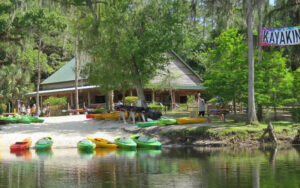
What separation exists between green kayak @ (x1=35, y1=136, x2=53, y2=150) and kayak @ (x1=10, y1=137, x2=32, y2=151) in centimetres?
54

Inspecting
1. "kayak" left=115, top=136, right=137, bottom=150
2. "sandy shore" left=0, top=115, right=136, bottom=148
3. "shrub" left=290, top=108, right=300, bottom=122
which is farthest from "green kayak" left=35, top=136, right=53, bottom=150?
"shrub" left=290, top=108, right=300, bottom=122

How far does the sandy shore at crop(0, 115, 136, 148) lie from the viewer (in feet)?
83.6

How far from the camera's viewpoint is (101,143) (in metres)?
23.8

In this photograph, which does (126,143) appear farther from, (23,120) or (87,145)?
(23,120)

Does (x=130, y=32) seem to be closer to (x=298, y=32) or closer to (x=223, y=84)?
(x=223, y=84)

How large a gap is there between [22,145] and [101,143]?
4234 mm

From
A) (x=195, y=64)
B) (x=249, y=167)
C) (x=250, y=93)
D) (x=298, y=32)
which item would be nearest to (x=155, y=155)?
(x=249, y=167)

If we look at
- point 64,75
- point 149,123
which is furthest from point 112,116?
point 64,75

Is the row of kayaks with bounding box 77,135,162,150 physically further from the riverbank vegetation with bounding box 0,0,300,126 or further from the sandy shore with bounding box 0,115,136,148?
the riverbank vegetation with bounding box 0,0,300,126

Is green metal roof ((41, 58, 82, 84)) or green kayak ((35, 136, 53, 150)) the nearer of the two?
green kayak ((35, 136, 53, 150))

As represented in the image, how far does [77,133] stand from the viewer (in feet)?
88.3

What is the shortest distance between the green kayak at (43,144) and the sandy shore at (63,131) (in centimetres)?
100

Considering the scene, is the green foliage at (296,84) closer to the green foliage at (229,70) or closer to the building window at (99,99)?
the green foliage at (229,70)

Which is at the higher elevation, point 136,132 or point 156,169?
point 136,132
